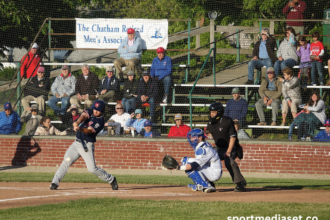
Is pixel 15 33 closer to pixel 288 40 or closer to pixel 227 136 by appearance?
pixel 288 40

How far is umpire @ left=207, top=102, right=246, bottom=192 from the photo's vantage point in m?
9.40

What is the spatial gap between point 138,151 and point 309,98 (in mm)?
5129

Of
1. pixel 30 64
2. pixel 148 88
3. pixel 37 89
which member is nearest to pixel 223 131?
pixel 148 88

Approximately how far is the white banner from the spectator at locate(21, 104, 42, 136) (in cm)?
347

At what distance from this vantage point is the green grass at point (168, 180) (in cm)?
1081

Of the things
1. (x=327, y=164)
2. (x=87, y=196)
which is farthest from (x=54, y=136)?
(x=327, y=164)

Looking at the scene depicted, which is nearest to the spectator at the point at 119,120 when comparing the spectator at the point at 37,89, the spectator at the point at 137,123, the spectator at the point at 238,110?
the spectator at the point at 137,123

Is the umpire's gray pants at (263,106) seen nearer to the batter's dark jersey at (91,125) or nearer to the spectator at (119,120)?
the spectator at (119,120)

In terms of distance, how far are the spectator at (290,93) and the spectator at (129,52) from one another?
4780mm

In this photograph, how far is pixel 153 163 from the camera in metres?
13.8

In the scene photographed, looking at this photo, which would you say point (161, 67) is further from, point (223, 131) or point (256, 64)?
point (223, 131)

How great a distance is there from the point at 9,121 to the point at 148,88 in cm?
425

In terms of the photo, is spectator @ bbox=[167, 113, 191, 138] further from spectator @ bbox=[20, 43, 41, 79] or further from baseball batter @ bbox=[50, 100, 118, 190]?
spectator @ bbox=[20, 43, 41, 79]

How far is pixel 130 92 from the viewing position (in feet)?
49.1
